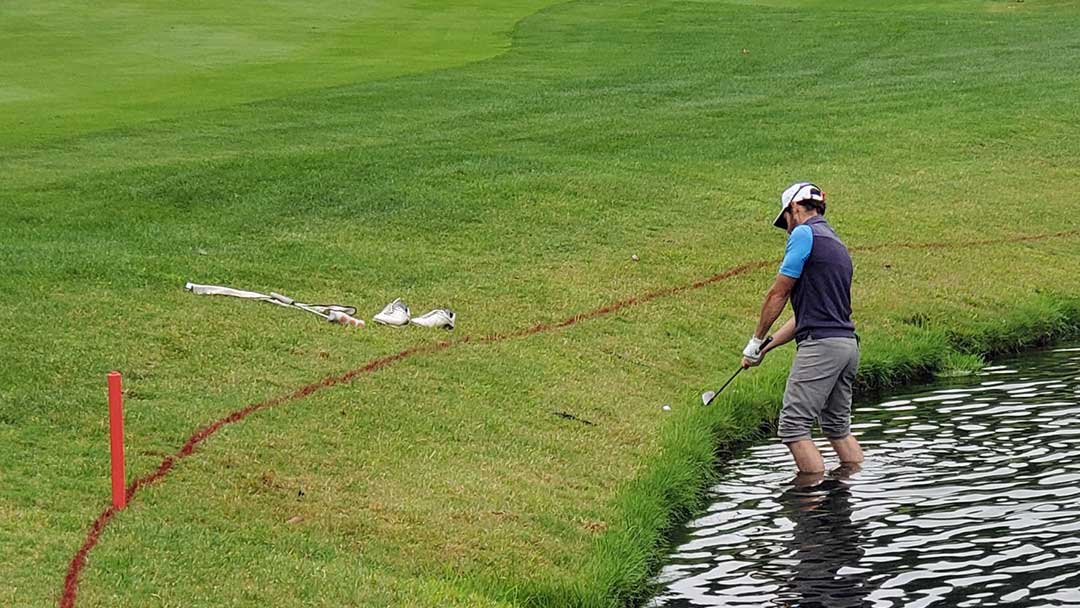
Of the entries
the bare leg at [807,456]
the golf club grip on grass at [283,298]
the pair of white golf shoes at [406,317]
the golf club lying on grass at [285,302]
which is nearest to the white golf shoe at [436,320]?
the pair of white golf shoes at [406,317]

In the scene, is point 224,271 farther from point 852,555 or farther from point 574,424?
point 852,555

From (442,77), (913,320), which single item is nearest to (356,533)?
(913,320)

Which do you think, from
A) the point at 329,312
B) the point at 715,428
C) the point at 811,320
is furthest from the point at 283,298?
the point at 811,320

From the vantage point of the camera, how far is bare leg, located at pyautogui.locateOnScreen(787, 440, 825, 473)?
13.3 m

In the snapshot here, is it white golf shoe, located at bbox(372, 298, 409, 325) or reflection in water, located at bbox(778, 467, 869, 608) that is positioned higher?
white golf shoe, located at bbox(372, 298, 409, 325)

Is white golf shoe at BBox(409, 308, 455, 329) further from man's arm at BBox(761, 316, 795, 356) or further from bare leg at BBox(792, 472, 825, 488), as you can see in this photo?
bare leg at BBox(792, 472, 825, 488)

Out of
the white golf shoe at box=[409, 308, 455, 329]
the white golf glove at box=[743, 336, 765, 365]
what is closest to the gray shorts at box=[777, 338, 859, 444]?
the white golf glove at box=[743, 336, 765, 365]

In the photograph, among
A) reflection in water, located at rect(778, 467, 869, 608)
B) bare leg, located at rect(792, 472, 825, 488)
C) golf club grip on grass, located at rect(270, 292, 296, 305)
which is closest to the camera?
reflection in water, located at rect(778, 467, 869, 608)

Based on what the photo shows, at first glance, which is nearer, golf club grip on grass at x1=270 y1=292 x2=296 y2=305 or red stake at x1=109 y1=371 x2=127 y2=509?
red stake at x1=109 y1=371 x2=127 y2=509

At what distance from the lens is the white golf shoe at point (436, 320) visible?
15.8 m

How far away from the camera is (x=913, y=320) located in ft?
60.3

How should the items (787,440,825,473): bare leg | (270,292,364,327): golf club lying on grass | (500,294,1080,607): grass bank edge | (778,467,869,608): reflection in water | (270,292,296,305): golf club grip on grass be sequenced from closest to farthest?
(778,467,869,608): reflection in water < (500,294,1080,607): grass bank edge < (787,440,825,473): bare leg < (270,292,364,327): golf club lying on grass < (270,292,296,305): golf club grip on grass

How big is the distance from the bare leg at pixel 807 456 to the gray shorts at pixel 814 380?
0.17ft

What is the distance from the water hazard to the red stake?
11.1ft
